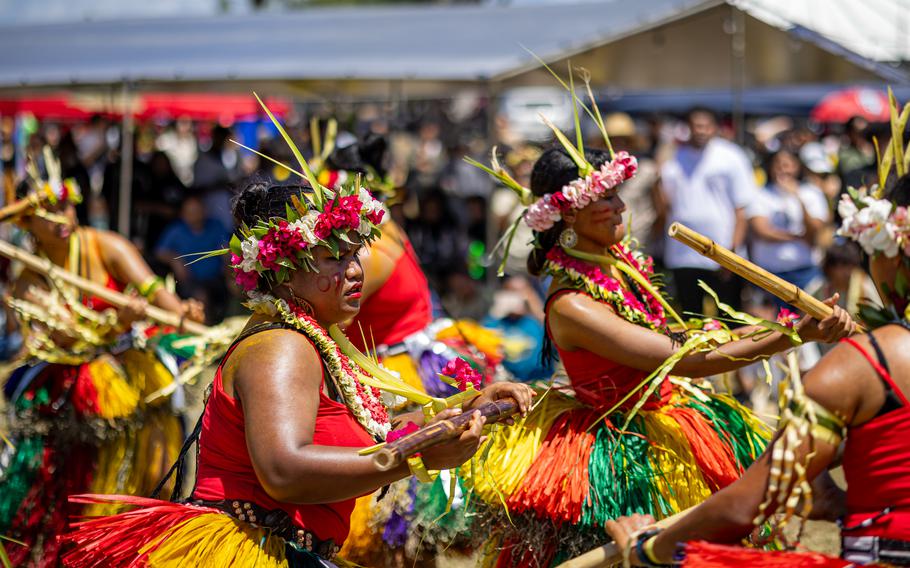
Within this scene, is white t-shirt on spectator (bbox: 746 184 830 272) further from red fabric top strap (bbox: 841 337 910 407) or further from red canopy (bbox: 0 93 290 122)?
red canopy (bbox: 0 93 290 122)

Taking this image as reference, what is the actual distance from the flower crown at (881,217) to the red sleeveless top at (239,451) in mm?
1410

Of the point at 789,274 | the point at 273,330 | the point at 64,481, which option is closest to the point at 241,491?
the point at 273,330

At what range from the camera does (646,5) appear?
12.0m

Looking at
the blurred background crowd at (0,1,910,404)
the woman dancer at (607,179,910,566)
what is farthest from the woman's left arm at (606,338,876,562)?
the blurred background crowd at (0,1,910,404)

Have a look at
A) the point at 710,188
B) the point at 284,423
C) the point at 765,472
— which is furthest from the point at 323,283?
the point at 710,188

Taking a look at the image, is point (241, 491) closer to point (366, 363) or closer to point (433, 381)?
point (366, 363)

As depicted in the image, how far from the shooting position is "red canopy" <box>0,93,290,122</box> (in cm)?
1731

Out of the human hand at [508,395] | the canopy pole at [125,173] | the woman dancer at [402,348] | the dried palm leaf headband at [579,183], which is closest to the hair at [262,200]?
the human hand at [508,395]

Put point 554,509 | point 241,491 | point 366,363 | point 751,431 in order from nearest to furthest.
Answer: point 241,491, point 366,363, point 554,509, point 751,431

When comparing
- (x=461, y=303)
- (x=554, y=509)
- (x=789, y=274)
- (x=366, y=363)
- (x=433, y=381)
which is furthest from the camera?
(x=461, y=303)

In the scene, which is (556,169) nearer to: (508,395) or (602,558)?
(508,395)

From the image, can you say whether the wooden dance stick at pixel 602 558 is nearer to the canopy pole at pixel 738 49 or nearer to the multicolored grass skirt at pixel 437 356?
the multicolored grass skirt at pixel 437 356

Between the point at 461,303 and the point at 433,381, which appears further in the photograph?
the point at 461,303

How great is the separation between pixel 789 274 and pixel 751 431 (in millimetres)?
5260
